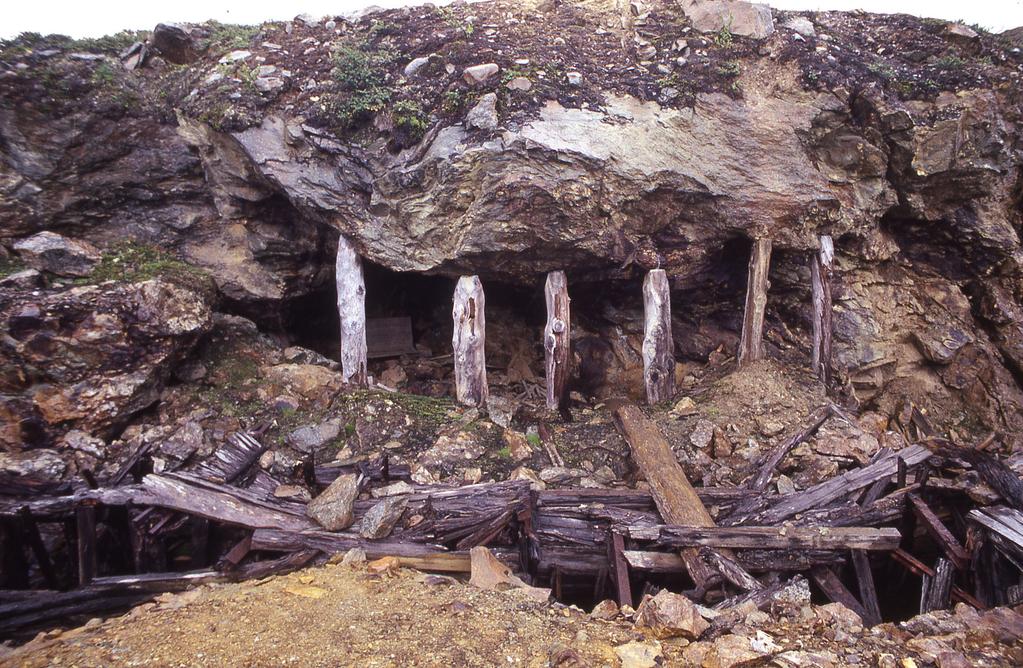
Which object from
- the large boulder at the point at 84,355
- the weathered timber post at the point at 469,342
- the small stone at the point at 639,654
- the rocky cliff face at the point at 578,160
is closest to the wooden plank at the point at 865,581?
the small stone at the point at 639,654

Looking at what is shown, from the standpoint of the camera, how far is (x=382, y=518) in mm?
4574

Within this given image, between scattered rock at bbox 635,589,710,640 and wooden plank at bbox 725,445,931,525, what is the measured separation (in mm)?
1770

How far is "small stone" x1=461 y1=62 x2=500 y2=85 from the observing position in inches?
277

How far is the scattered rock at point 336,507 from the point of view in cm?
461

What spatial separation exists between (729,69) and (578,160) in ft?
8.92

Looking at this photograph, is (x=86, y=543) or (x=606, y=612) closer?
(x=606, y=612)

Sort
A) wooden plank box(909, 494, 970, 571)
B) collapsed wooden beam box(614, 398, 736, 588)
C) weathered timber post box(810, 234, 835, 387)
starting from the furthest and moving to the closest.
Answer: weathered timber post box(810, 234, 835, 387), wooden plank box(909, 494, 970, 571), collapsed wooden beam box(614, 398, 736, 588)

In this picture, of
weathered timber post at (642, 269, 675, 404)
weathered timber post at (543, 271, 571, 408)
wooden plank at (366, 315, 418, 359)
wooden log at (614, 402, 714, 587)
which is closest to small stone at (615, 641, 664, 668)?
wooden log at (614, 402, 714, 587)

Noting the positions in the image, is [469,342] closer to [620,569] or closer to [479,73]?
[479,73]

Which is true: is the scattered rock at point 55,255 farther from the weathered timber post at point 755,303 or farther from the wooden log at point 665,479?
the weathered timber post at point 755,303

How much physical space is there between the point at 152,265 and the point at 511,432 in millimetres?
4950

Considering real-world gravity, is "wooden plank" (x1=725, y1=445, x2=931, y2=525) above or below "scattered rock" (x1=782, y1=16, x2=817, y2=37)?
below

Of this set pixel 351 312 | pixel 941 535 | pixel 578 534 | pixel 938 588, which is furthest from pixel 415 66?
pixel 938 588

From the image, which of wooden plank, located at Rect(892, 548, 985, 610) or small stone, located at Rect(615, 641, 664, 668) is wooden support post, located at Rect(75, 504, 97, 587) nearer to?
small stone, located at Rect(615, 641, 664, 668)
